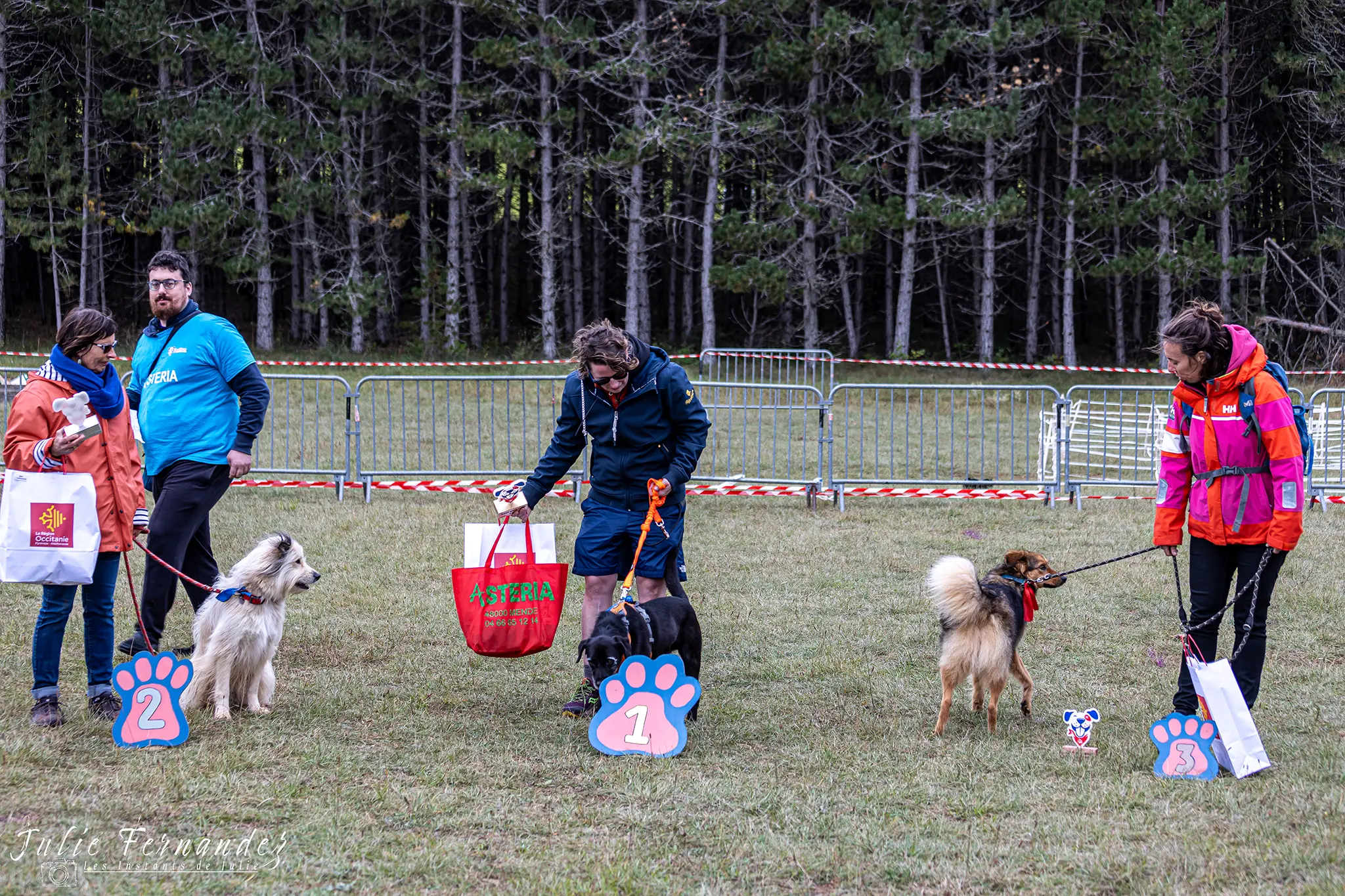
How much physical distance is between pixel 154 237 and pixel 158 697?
29.7m

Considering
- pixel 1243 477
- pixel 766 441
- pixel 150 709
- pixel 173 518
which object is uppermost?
pixel 1243 477

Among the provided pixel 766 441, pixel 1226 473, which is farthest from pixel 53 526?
pixel 766 441

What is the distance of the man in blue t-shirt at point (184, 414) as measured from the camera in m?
5.27

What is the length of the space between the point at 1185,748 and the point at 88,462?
447 cm

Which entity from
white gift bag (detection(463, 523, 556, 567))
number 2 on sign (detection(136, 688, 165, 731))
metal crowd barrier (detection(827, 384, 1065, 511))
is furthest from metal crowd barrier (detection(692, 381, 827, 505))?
number 2 on sign (detection(136, 688, 165, 731))

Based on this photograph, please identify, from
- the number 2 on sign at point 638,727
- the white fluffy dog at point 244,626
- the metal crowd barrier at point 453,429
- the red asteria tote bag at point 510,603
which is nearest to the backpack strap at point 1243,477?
the number 2 on sign at point 638,727

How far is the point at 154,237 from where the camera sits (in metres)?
31.0

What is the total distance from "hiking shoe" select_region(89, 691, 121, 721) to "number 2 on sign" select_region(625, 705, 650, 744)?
2178 millimetres

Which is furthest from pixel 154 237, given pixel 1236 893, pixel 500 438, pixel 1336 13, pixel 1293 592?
pixel 1236 893

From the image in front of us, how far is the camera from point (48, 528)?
447 cm

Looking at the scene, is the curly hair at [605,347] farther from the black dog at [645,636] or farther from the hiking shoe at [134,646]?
the hiking shoe at [134,646]

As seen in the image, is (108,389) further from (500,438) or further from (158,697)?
(500,438)

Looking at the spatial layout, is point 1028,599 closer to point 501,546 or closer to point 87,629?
point 501,546

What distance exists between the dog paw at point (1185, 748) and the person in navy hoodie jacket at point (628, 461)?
2133 millimetres
